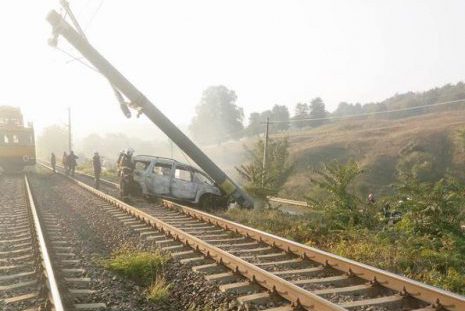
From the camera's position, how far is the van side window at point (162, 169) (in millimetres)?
15164

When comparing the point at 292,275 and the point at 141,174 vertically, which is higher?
the point at 141,174

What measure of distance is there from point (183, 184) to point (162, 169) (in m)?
0.99

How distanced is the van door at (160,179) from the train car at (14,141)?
16.7 m

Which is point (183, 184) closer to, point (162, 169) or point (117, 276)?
point (162, 169)

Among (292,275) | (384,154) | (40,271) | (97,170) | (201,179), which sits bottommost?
(384,154)

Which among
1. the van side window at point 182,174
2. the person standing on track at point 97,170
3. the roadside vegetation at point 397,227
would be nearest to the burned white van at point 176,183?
the van side window at point 182,174

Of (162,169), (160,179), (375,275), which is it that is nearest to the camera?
(375,275)

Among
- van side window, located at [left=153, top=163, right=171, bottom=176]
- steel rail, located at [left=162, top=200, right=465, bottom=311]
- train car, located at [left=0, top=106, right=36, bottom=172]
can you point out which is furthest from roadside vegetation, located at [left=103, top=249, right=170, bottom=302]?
train car, located at [left=0, top=106, right=36, bottom=172]

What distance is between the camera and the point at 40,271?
686 centimetres

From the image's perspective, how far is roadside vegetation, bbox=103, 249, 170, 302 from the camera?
6.28 metres

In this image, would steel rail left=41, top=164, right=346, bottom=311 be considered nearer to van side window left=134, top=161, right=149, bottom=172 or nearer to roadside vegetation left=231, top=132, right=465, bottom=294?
roadside vegetation left=231, top=132, right=465, bottom=294

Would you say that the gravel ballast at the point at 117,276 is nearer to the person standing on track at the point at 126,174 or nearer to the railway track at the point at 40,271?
the railway track at the point at 40,271

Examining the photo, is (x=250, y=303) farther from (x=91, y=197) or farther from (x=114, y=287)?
(x=91, y=197)

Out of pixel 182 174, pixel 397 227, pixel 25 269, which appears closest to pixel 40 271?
pixel 25 269
